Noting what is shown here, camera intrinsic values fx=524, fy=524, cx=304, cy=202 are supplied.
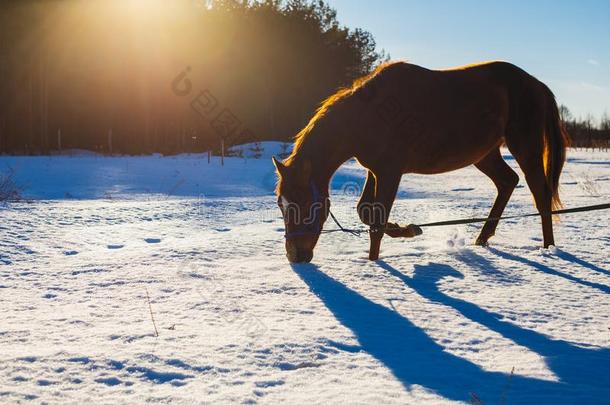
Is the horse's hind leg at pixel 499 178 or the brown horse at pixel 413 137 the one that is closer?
the brown horse at pixel 413 137

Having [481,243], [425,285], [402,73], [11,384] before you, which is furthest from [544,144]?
[11,384]

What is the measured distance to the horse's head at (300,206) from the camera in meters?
3.73

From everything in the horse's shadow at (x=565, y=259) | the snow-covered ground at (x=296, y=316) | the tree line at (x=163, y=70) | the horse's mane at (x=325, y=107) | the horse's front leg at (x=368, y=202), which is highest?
the tree line at (x=163, y=70)

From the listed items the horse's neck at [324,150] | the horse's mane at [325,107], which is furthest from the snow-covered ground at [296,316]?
the horse's mane at [325,107]

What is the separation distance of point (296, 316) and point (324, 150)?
1.66 meters

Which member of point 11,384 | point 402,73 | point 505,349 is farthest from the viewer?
point 402,73

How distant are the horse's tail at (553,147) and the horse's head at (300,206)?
228cm

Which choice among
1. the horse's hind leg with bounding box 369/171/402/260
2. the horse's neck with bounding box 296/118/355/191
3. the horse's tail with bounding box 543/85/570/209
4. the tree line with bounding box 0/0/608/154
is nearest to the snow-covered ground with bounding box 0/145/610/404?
the horse's hind leg with bounding box 369/171/402/260

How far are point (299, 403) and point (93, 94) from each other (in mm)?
27035

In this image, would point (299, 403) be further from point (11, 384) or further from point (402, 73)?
point (402, 73)

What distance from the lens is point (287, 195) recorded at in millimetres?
3764

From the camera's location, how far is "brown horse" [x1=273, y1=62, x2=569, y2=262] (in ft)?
12.6

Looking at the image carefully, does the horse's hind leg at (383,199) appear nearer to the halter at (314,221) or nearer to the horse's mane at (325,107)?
the halter at (314,221)

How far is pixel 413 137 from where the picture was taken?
4102 millimetres
